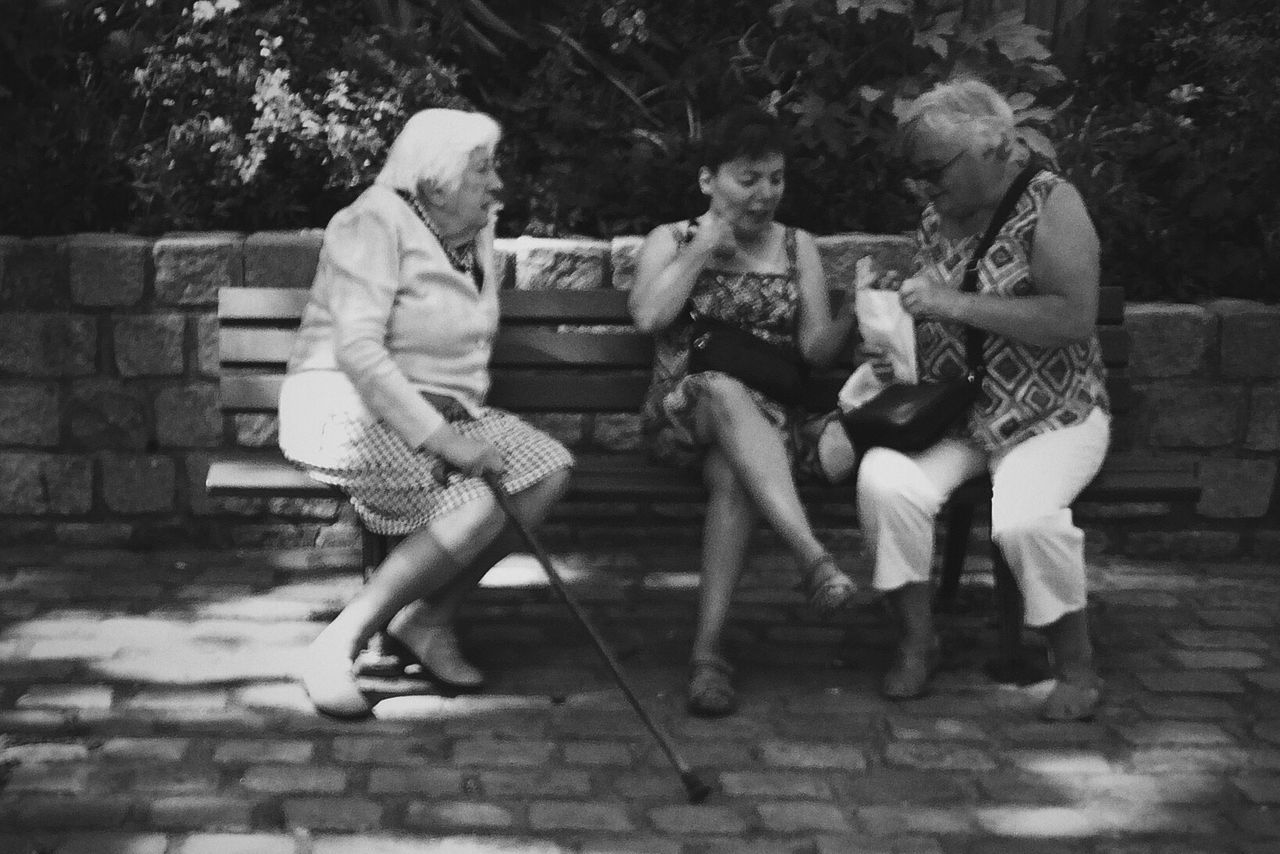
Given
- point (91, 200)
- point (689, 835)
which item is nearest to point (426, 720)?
point (689, 835)

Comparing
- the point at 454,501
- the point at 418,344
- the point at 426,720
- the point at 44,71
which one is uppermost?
the point at 44,71

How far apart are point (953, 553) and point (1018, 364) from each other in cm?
79

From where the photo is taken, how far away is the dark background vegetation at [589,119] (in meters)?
6.03

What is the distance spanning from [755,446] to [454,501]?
A: 2.47 feet

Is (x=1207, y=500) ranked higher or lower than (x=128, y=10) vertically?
lower

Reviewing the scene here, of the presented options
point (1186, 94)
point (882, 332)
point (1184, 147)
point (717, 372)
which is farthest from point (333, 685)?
point (1186, 94)

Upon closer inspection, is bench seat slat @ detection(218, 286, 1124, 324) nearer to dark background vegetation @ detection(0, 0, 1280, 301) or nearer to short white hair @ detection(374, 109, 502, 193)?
short white hair @ detection(374, 109, 502, 193)

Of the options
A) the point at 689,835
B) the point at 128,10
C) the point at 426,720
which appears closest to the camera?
the point at 689,835

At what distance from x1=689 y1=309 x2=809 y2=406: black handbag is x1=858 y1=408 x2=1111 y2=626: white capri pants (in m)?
0.31

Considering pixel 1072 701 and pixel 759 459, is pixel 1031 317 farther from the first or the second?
pixel 1072 701

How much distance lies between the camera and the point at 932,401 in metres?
4.59

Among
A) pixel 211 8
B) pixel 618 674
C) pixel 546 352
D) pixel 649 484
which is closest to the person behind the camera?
pixel 618 674

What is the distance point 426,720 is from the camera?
4379 millimetres

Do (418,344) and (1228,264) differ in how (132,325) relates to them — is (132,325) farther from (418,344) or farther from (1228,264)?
(1228,264)
